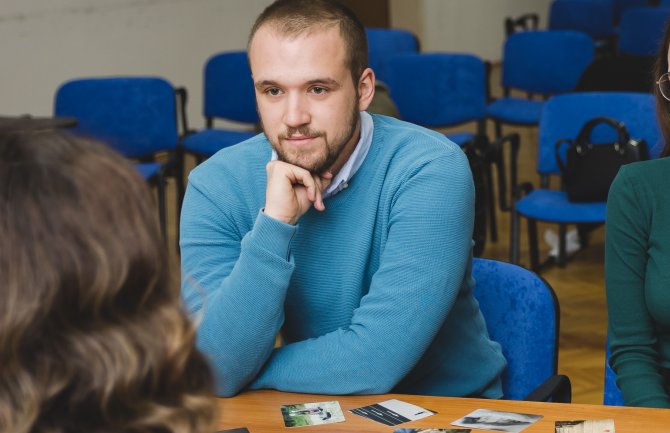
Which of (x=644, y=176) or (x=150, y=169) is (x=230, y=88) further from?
(x=644, y=176)

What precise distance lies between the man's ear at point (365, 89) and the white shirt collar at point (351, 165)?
0.06 metres

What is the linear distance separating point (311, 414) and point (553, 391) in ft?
1.74

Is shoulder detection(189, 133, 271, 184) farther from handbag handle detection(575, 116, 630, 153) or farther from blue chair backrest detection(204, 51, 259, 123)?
blue chair backrest detection(204, 51, 259, 123)

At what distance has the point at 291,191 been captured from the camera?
1879mm

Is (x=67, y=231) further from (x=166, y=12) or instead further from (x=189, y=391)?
(x=166, y=12)

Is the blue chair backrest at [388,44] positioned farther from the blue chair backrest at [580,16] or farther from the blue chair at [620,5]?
the blue chair at [620,5]

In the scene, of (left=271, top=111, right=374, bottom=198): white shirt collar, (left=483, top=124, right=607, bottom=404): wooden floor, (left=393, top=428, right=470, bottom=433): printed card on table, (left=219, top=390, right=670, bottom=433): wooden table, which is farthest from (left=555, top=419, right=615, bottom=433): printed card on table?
(left=483, top=124, right=607, bottom=404): wooden floor

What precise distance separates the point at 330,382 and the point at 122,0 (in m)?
6.40

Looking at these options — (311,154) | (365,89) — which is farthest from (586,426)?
(365,89)

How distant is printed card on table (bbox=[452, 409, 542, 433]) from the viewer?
1.58 meters

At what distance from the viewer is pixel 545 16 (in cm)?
1333

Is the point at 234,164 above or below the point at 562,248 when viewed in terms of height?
above

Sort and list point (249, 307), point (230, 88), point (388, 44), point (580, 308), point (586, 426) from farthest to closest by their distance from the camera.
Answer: point (388, 44) < point (230, 88) < point (580, 308) < point (249, 307) < point (586, 426)

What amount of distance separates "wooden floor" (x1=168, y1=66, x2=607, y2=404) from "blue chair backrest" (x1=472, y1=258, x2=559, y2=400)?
1.05m
